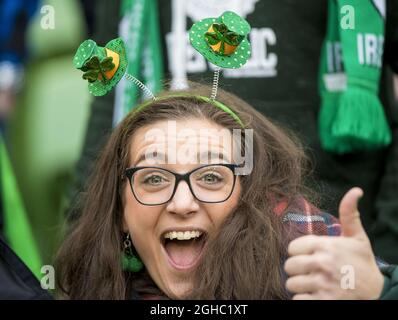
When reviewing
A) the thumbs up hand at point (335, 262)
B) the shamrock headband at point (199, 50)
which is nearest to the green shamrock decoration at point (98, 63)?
the shamrock headband at point (199, 50)

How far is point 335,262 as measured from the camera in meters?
2.05

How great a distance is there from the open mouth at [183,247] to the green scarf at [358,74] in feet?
2.38

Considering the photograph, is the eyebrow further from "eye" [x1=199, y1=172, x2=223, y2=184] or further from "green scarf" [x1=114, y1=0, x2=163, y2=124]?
"green scarf" [x1=114, y1=0, x2=163, y2=124]

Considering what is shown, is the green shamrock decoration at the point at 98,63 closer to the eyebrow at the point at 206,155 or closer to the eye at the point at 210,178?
the eyebrow at the point at 206,155

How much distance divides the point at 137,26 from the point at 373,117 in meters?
0.73

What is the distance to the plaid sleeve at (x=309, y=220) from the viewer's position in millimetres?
2451

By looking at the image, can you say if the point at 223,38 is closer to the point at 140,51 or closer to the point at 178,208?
the point at 178,208

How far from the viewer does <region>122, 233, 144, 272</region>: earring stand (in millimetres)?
2553

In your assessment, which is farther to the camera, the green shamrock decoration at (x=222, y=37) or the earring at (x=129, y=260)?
the earring at (x=129, y=260)

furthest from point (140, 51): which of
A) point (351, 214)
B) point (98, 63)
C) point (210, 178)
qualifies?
point (351, 214)

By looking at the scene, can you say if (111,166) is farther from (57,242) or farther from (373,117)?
(373,117)

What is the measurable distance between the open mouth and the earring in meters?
0.12

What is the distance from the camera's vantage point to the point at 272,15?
121 inches

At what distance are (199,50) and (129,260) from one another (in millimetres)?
519
